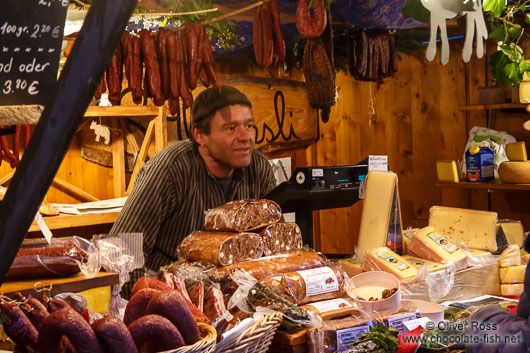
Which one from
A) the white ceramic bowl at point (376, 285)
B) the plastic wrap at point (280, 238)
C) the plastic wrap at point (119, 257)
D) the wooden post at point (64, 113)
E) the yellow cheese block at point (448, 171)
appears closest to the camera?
the wooden post at point (64, 113)

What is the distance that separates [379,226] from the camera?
269cm

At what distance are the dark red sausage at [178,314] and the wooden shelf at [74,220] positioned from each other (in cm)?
260

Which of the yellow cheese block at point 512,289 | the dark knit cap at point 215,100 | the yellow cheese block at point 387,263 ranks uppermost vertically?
the dark knit cap at point 215,100

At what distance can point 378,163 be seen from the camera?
120 inches

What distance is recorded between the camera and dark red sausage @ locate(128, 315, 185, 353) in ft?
4.31

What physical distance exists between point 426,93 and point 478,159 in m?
1.23

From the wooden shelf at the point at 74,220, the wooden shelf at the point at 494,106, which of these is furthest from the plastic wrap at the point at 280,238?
the wooden shelf at the point at 494,106

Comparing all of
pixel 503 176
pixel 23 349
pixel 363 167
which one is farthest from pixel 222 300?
pixel 503 176

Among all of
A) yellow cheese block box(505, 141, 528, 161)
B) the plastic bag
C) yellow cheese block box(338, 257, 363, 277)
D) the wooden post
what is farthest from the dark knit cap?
the plastic bag

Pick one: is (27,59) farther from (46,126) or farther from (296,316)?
(296,316)

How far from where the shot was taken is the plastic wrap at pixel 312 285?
75.5 inches

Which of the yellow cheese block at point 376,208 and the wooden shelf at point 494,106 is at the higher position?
the wooden shelf at point 494,106

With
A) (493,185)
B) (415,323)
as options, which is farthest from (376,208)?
(493,185)

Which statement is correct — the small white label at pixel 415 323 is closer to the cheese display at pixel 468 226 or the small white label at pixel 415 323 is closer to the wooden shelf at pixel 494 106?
the cheese display at pixel 468 226
